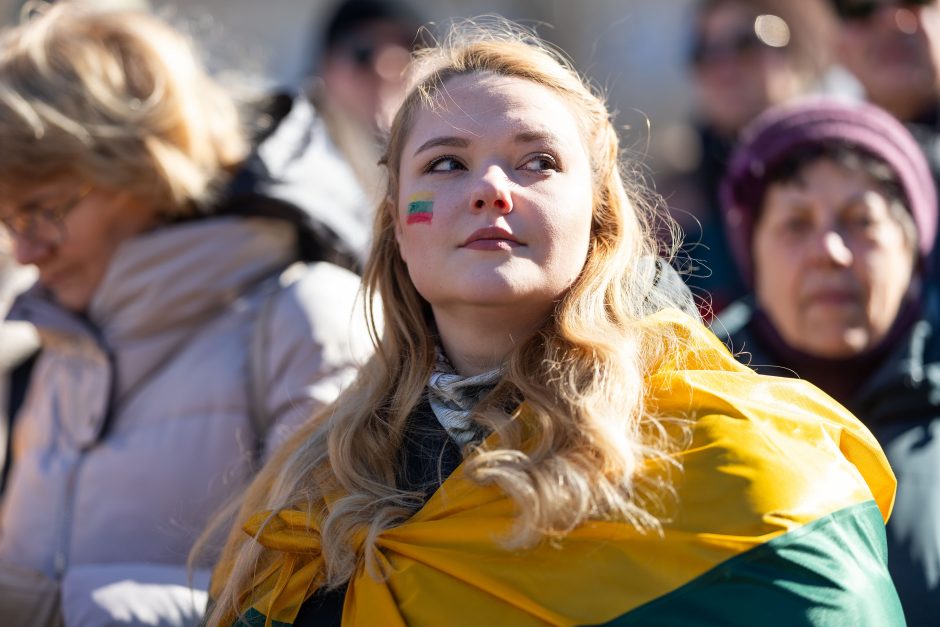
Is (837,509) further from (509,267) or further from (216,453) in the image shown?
(216,453)

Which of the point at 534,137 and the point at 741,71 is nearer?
the point at 534,137

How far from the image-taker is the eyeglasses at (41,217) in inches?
113

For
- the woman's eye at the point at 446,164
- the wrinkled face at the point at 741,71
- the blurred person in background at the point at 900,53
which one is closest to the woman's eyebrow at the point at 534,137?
the woman's eye at the point at 446,164

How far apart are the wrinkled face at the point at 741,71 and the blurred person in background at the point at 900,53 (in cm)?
40

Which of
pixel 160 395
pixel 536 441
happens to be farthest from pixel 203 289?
pixel 536 441

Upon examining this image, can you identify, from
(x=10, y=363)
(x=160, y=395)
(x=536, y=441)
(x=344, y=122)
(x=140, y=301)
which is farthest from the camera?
(x=344, y=122)

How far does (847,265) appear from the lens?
2.75m

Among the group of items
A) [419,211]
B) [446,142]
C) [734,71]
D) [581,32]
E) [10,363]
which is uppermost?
[446,142]

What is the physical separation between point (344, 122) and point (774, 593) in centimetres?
258

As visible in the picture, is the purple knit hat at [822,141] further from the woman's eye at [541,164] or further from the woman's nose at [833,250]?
the woman's eye at [541,164]

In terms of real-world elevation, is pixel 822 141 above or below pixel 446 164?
below

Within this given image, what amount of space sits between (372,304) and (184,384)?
2.25 feet

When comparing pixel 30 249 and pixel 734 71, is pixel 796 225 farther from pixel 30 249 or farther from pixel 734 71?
pixel 30 249

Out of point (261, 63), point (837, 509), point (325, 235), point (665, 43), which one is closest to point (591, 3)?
point (665, 43)
